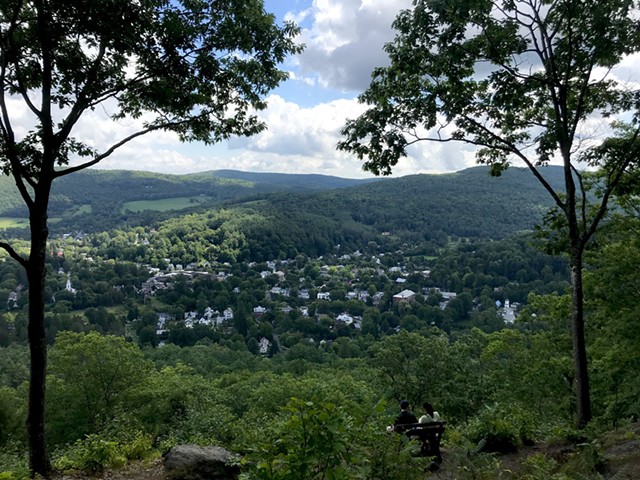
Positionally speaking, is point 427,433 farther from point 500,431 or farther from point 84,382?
point 84,382

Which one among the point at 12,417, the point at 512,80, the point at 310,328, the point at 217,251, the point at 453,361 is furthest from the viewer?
the point at 217,251

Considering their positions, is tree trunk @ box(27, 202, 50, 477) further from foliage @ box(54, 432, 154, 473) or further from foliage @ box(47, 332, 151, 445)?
foliage @ box(47, 332, 151, 445)

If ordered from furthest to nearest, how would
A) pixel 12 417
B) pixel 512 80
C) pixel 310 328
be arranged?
1. pixel 310 328
2. pixel 12 417
3. pixel 512 80

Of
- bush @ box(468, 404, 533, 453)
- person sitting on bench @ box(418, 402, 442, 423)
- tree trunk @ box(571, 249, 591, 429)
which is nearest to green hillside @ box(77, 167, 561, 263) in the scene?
bush @ box(468, 404, 533, 453)

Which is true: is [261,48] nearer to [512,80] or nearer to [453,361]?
[512,80]

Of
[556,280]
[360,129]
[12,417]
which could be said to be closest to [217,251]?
[556,280]

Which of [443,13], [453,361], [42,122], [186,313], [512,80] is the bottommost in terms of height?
[186,313]
